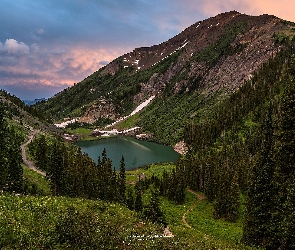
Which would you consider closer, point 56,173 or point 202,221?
point 56,173

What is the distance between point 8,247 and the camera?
59.8 ft

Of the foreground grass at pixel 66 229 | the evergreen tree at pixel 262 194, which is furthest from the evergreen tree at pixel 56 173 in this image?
the evergreen tree at pixel 262 194

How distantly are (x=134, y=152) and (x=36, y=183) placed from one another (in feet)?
310

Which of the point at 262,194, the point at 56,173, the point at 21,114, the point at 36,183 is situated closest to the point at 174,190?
the point at 56,173

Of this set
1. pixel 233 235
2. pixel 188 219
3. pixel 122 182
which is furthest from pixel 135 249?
pixel 122 182

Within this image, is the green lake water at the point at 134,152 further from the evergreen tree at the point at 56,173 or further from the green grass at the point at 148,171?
the evergreen tree at the point at 56,173

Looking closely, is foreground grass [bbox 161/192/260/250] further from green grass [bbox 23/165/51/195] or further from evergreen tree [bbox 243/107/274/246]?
green grass [bbox 23/165/51/195]

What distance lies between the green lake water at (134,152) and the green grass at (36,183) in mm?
53468

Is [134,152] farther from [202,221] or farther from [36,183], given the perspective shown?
[202,221]

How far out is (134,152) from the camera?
162m

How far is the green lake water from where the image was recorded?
140m

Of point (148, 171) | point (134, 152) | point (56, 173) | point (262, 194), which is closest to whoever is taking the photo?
point (262, 194)

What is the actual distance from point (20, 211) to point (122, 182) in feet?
185

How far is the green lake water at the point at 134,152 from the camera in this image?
140 m
